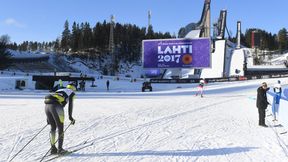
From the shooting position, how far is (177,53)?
4778cm

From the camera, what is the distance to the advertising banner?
4638 centimetres

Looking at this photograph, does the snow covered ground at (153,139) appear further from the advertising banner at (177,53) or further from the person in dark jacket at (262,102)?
the advertising banner at (177,53)

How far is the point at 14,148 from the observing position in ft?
26.6

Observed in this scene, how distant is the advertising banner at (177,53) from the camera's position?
4638 centimetres

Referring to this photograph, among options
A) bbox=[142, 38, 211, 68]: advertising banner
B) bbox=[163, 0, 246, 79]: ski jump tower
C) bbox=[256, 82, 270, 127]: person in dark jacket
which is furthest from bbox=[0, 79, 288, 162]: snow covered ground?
bbox=[163, 0, 246, 79]: ski jump tower

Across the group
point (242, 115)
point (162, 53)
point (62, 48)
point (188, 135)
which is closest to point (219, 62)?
point (162, 53)

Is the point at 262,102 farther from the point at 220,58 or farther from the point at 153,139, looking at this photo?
the point at 220,58

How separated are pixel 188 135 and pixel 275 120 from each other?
5417 millimetres

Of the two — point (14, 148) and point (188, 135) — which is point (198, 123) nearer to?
point (188, 135)

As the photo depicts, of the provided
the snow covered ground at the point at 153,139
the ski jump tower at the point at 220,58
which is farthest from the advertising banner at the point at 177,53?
the snow covered ground at the point at 153,139

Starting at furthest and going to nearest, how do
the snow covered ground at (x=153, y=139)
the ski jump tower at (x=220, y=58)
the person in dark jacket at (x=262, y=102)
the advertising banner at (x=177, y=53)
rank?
the ski jump tower at (x=220, y=58) < the advertising banner at (x=177, y=53) < the person in dark jacket at (x=262, y=102) < the snow covered ground at (x=153, y=139)

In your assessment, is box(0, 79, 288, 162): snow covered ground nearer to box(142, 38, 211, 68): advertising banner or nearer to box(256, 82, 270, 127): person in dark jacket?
box(256, 82, 270, 127): person in dark jacket

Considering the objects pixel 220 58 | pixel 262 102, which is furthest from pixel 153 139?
pixel 220 58

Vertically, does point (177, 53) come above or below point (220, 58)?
below
